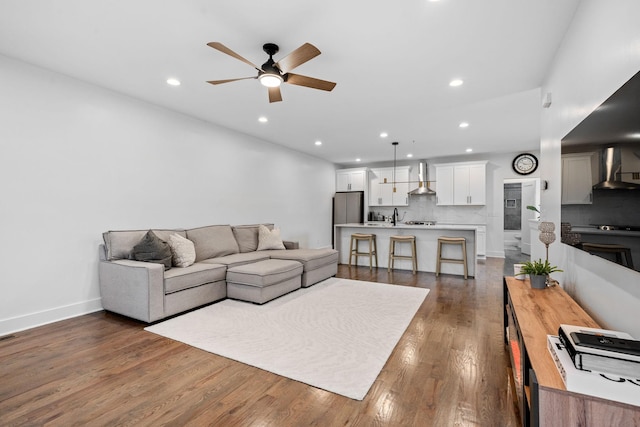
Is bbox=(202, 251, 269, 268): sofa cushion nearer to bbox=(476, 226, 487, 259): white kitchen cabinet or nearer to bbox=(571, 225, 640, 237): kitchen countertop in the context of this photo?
bbox=(571, 225, 640, 237): kitchen countertop

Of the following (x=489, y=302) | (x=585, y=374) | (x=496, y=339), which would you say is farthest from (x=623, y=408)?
(x=489, y=302)

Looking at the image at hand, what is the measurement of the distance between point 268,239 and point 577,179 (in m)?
4.32

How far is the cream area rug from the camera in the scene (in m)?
2.21

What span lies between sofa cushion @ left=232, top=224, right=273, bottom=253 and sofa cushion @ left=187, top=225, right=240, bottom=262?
0.42 ft

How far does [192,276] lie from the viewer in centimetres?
347

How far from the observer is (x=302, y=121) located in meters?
5.04

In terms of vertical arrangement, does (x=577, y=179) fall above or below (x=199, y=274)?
above

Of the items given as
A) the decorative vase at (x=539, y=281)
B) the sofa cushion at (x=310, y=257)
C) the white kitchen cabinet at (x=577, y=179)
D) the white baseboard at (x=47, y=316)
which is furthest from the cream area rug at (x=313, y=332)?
the white kitchen cabinet at (x=577, y=179)

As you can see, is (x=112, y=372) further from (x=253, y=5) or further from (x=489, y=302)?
(x=489, y=302)

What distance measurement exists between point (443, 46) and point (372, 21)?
2.52ft

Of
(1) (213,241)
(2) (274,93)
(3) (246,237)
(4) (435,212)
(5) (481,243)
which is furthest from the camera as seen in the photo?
(4) (435,212)

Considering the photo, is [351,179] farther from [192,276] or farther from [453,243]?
[192,276]

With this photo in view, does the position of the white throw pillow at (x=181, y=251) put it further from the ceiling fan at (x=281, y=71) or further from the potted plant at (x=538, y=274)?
the potted plant at (x=538, y=274)

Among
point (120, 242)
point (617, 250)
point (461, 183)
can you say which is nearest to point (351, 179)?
point (461, 183)
